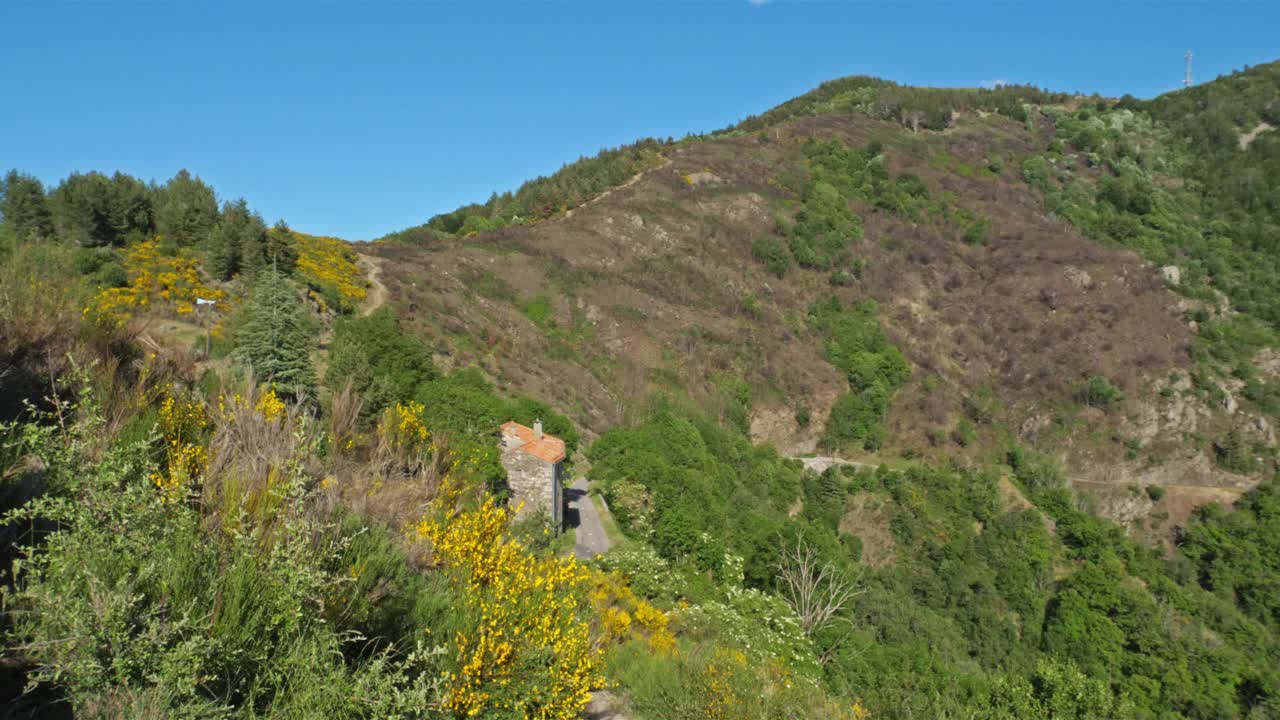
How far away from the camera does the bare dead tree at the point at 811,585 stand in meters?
25.4

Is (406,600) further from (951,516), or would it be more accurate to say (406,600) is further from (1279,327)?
(1279,327)

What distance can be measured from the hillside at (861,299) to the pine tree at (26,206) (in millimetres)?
14267

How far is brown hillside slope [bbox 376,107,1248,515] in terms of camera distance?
39844mm

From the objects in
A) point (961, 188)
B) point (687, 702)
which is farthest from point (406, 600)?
point (961, 188)

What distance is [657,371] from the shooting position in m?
42.4

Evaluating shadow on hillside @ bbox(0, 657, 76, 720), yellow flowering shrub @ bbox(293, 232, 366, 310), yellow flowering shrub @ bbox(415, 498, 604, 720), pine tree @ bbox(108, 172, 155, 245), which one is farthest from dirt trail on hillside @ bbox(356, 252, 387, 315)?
shadow on hillside @ bbox(0, 657, 76, 720)

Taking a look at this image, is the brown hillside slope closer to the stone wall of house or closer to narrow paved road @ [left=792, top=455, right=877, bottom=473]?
narrow paved road @ [left=792, top=455, right=877, bottom=473]

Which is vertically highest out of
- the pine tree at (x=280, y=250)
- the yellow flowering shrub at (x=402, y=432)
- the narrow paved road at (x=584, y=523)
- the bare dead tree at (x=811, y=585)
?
the pine tree at (x=280, y=250)

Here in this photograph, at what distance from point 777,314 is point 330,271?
114ft

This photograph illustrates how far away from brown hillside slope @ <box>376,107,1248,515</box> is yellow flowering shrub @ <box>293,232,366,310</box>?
2.26 m

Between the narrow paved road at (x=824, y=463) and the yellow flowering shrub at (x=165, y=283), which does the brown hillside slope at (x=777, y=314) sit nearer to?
the narrow paved road at (x=824, y=463)

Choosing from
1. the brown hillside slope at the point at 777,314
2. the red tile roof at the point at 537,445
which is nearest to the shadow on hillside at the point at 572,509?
the red tile roof at the point at 537,445

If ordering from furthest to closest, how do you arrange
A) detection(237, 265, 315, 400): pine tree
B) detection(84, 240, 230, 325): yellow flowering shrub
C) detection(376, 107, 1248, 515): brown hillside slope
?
detection(376, 107, 1248, 515): brown hillside slope → detection(84, 240, 230, 325): yellow flowering shrub → detection(237, 265, 315, 400): pine tree

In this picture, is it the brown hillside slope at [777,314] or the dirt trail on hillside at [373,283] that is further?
the brown hillside slope at [777,314]
